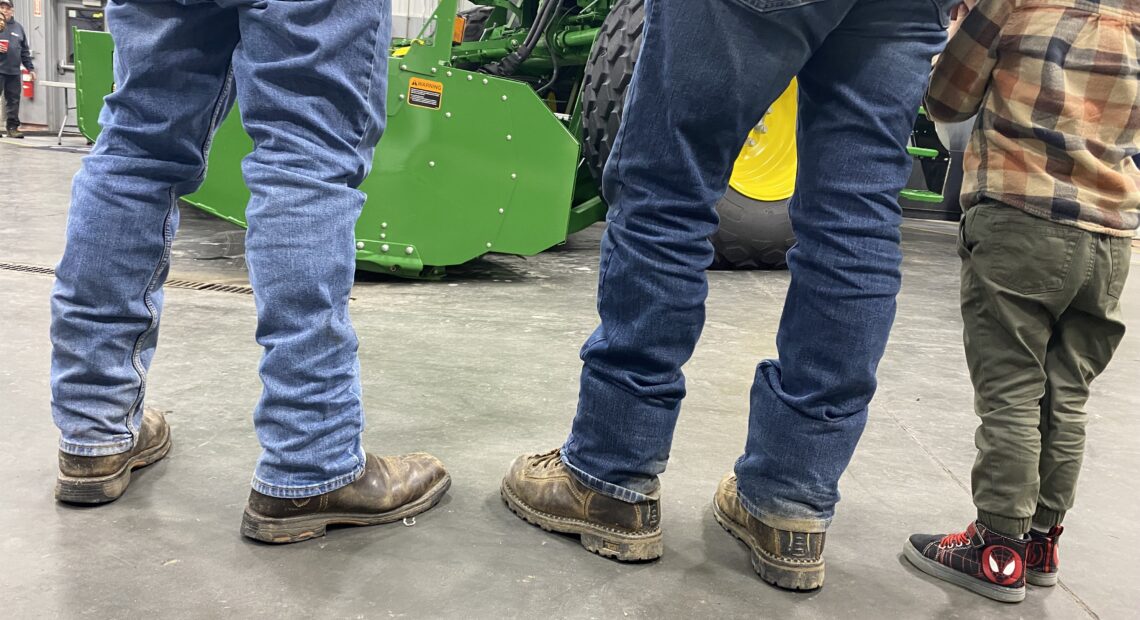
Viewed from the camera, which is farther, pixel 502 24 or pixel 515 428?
pixel 502 24

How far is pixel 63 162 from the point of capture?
258 inches

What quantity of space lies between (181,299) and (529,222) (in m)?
1.04

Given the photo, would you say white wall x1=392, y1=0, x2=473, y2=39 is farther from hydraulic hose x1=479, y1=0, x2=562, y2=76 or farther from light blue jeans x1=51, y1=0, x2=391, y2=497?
light blue jeans x1=51, y1=0, x2=391, y2=497


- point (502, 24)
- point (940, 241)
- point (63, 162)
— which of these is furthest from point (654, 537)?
point (63, 162)

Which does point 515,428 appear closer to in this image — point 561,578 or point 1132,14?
point 561,578

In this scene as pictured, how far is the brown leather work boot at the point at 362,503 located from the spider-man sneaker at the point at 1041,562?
801mm

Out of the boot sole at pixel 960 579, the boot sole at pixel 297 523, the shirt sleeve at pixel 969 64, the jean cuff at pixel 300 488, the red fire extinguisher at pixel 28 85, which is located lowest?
the red fire extinguisher at pixel 28 85

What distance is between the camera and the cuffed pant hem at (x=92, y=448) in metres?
1.19

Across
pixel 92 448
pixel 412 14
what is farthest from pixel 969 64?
pixel 412 14

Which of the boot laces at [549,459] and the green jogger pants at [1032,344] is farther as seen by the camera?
the boot laces at [549,459]

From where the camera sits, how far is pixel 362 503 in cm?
119

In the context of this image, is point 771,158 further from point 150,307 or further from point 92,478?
point 92,478

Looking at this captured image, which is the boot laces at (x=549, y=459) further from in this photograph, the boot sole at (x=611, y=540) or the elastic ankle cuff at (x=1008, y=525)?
the elastic ankle cuff at (x=1008, y=525)

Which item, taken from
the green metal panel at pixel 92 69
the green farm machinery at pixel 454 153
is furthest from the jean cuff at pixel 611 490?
the green metal panel at pixel 92 69
